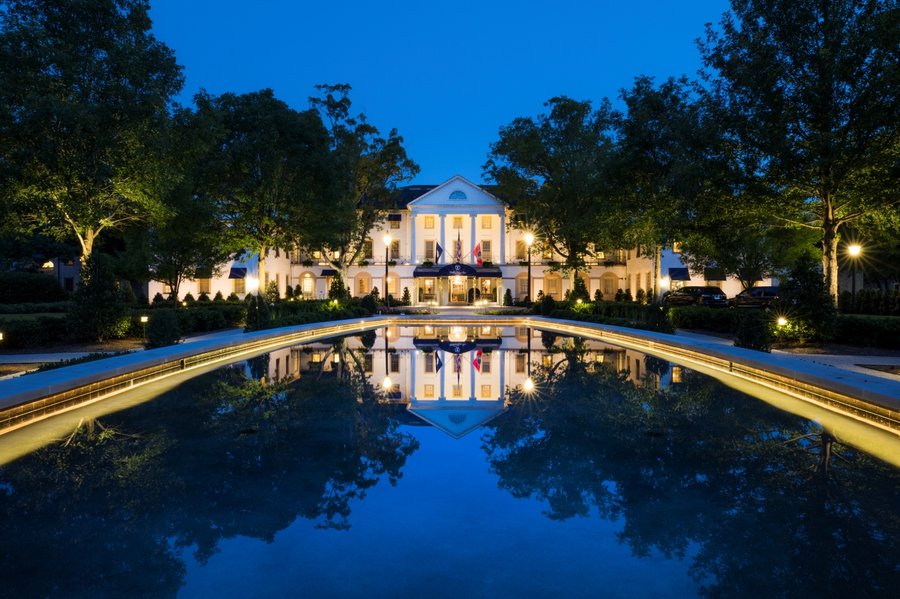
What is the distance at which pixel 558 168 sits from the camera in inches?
1487

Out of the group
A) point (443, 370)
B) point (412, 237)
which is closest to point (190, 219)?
point (443, 370)

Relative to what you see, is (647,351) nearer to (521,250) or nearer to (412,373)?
(412,373)

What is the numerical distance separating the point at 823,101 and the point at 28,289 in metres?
43.1

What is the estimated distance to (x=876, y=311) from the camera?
25.3m

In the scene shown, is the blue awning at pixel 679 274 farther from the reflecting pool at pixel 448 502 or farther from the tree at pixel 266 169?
the reflecting pool at pixel 448 502

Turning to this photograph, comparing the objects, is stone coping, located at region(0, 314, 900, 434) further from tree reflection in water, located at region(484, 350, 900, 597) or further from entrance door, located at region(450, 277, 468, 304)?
entrance door, located at region(450, 277, 468, 304)

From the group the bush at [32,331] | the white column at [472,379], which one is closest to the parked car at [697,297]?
the white column at [472,379]

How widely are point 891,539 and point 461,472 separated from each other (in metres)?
3.65

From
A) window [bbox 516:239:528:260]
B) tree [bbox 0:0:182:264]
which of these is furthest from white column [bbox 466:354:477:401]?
window [bbox 516:239:528:260]

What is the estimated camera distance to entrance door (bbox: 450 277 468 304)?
53812mm

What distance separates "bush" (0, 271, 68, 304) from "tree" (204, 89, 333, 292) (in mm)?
16406

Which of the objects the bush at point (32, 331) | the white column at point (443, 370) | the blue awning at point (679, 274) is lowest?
the white column at point (443, 370)

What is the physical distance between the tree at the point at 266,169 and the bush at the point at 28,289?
53.8ft

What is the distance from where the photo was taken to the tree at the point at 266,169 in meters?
27.8
